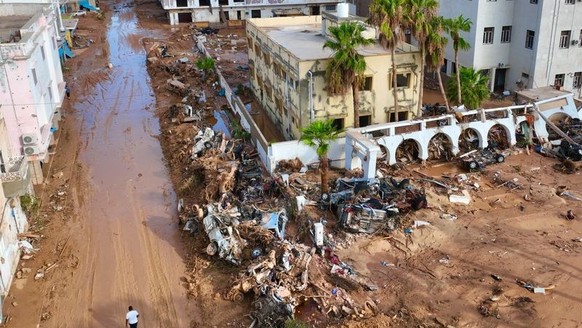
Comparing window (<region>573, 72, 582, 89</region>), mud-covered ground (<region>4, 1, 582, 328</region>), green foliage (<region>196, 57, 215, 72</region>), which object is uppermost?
green foliage (<region>196, 57, 215, 72</region>)

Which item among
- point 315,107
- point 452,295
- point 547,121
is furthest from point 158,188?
point 547,121

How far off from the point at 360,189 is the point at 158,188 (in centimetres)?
1154

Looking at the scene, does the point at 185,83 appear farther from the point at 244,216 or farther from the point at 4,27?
the point at 244,216

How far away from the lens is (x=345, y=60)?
93.5 ft

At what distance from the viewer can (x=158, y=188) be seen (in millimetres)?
30500

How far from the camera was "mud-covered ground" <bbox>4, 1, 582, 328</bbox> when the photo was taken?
65.0ft

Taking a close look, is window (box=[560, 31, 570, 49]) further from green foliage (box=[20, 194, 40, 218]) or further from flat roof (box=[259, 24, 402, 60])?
green foliage (box=[20, 194, 40, 218])

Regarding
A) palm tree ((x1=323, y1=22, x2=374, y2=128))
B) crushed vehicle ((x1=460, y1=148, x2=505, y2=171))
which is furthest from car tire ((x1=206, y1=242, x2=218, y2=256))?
crushed vehicle ((x1=460, y1=148, x2=505, y2=171))

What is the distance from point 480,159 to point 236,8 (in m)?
52.2

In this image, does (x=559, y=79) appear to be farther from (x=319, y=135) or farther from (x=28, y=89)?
(x=28, y=89)

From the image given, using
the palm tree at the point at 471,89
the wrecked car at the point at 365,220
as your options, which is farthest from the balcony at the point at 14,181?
the palm tree at the point at 471,89

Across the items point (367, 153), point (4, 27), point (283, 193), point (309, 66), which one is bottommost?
point (283, 193)

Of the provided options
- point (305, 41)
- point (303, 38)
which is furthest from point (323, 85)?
point (303, 38)

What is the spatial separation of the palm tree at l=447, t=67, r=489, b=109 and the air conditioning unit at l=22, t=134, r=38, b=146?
23795 millimetres
